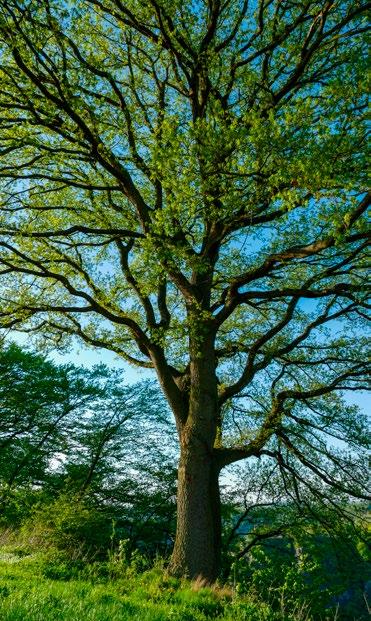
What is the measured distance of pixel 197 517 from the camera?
10.0 meters

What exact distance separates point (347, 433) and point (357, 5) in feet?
38.4

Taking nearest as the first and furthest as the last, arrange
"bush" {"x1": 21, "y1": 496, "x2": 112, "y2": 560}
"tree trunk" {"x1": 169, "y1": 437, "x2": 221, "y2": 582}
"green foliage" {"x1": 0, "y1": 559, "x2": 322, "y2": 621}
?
"green foliage" {"x1": 0, "y1": 559, "x2": 322, "y2": 621} → "tree trunk" {"x1": 169, "y1": 437, "x2": 221, "y2": 582} → "bush" {"x1": 21, "y1": 496, "x2": 112, "y2": 560}

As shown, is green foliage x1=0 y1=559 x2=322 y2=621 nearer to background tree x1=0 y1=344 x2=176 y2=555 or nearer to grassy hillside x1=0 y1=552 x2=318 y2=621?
grassy hillside x1=0 y1=552 x2=318 y2=621

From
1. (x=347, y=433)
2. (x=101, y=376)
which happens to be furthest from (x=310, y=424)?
(x=101, y=376)

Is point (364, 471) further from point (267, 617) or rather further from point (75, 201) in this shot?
point (75, 201)

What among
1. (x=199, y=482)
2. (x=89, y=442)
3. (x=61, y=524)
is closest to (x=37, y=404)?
(x=89, y=442)

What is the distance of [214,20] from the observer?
1038 centimetres

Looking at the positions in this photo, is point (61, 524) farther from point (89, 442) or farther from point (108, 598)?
point (89, 442)

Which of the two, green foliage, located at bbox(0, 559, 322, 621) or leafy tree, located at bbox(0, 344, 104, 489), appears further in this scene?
leafy tree, located at bbox(0, 344, 104, 489)

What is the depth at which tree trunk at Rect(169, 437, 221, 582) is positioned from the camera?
31.4 ft

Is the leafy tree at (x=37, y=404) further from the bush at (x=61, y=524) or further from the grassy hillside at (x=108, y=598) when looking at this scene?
the grassy hillside at (x=108, y=598)

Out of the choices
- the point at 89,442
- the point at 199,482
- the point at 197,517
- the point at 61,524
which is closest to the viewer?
the point at 197,517

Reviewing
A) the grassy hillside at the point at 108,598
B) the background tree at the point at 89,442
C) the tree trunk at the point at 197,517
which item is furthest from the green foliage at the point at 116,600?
the background tree at the point at 89,442

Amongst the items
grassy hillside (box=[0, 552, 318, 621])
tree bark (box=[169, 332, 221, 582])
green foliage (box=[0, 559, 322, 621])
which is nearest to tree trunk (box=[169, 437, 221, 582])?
tree bark (box=[169, 332, 221, 582])
